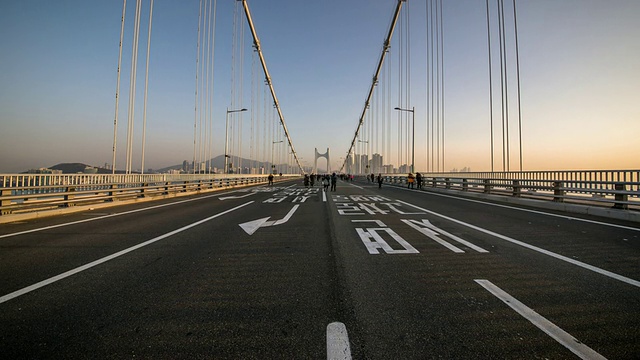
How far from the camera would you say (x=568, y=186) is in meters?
13.9

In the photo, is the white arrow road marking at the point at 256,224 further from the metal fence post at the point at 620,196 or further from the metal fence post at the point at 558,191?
the metal fence post at the point at 558,191

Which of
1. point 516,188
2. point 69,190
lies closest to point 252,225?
point 69,190

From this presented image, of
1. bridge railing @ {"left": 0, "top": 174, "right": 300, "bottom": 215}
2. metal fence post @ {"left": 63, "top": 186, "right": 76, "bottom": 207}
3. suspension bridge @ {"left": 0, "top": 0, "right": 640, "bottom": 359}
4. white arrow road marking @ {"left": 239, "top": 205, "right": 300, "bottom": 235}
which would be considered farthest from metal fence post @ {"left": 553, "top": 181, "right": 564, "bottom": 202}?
metal fence post @ {"left": 63, "top": 186, "right": 76, "bottom": 207}

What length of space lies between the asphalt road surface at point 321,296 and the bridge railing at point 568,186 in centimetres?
398

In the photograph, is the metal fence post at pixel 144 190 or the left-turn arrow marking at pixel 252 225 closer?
the left-turn arrow marking at pixel 252 225

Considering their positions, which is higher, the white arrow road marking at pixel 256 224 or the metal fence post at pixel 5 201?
the metal fence post at pixel 5 201

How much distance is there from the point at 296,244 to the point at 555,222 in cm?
730

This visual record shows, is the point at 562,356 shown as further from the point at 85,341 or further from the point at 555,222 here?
the point at 555,222

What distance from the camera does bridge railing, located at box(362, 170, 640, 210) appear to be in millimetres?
8797

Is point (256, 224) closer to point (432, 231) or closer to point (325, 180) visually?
point (432, 231)

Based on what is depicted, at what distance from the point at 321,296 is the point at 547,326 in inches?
78.5

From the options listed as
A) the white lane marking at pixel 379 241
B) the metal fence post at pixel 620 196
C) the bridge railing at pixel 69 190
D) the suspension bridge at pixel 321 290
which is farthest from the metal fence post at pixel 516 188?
the bridge railing at pixel 69 190

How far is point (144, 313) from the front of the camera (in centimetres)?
265

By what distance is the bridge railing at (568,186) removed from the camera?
8.80 meters
